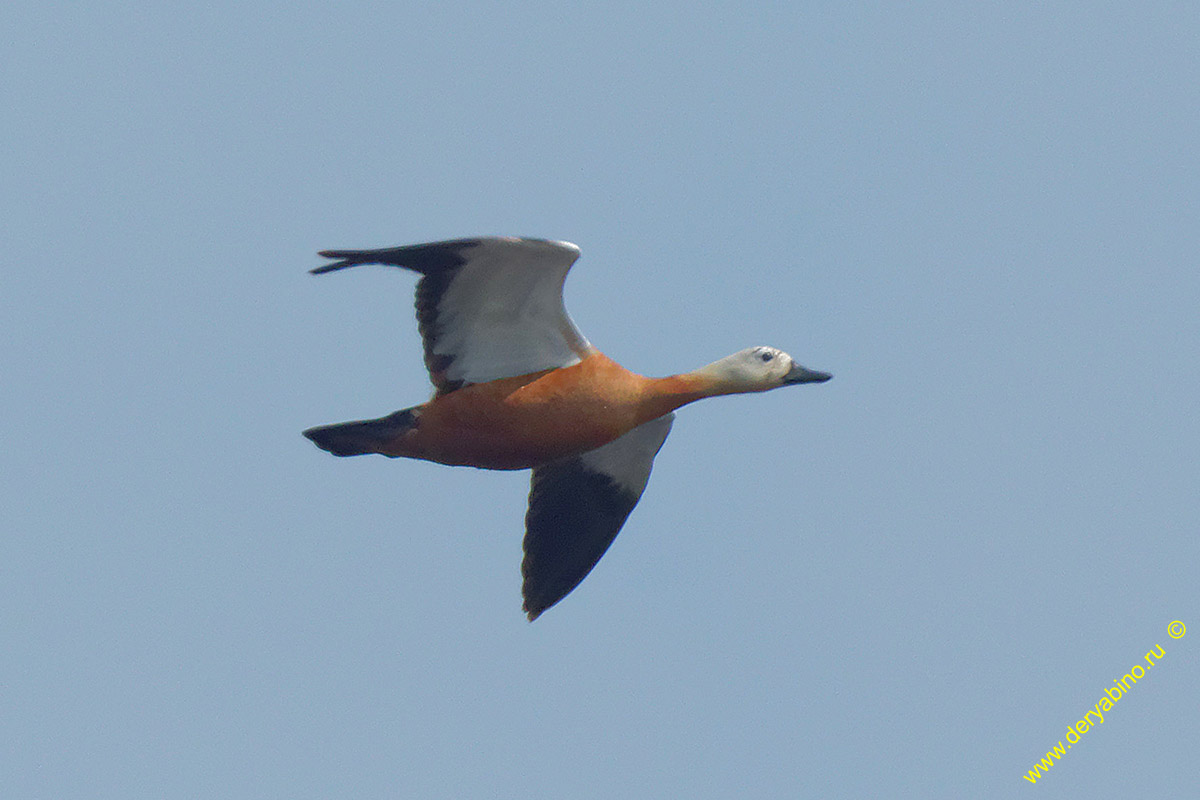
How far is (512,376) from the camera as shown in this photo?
Answer: 10828mm

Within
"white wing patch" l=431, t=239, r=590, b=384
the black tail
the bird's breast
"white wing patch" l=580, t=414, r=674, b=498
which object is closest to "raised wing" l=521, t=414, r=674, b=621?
"white wing patch" l=580, t=414, r=674, b=498

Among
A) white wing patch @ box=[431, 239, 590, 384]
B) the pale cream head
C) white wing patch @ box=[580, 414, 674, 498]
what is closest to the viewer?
white wing patch @ box=[431, 239, 590, 384]

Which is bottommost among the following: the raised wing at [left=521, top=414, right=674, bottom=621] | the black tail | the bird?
the raised wing at [left=521, top=414, right=674, bottom=621]

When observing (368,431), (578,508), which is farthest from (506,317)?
(578,508)

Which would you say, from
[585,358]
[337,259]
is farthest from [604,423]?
[337,259]

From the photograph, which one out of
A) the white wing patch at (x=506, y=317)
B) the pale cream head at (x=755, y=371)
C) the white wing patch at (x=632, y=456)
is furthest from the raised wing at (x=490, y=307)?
the white wing patch at (x=632, y=456)

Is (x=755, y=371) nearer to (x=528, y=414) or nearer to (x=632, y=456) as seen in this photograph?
(x=632, y=456)

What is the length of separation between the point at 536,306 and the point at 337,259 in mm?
1489

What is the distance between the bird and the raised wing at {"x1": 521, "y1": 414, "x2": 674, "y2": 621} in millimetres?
782

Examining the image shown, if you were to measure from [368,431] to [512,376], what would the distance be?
106 centimetres

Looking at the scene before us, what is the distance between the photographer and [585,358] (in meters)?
10.9

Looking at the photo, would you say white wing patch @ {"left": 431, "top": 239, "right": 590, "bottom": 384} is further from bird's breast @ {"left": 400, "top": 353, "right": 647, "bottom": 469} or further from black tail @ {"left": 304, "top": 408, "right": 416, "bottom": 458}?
black tail @ {"left": 304, "top": 408, "right": 416, "bottom": 458}

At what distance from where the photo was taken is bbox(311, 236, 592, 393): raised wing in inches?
400

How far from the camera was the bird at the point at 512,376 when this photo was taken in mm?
10367
